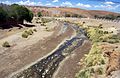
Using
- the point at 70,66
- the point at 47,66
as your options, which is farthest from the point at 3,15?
the point at 70,66

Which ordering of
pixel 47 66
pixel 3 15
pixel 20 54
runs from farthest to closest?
pixel 3 15 → pixel 20 54 → pixel 47 66

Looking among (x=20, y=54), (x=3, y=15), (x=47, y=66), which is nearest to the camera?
(x=47, y=66)

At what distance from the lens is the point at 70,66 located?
38.5m

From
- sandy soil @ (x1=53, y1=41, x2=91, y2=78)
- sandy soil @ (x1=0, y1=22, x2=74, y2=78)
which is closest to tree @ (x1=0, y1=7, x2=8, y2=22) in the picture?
sandy soil @ (x1=0, y1=22, x2=74, y2=78)

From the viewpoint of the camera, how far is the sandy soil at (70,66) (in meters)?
34.3

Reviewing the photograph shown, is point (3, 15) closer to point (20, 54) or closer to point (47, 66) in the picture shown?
point (20, 54)

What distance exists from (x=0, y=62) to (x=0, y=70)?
4.01m

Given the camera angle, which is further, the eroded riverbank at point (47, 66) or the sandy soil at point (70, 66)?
the sandy soil at point (70, 66)

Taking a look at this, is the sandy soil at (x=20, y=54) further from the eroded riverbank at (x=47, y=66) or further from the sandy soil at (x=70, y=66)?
the sandy soil at (x=70, y=66)

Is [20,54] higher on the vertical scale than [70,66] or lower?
lower

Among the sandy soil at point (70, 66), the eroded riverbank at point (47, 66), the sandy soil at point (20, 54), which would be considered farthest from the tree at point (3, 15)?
the sandy soil at point (70, 66)

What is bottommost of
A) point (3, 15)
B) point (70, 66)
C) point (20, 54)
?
point (3, 15)

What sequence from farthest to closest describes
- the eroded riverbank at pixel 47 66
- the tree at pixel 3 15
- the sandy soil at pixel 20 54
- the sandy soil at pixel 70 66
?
1. the tree at pixel 3 15
2. the sandy soil at pixel 20 54
3. the sandy soil at pixel 70 66
4. the eroded riverbank at pixel 47 66

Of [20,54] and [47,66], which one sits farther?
[20,54]
